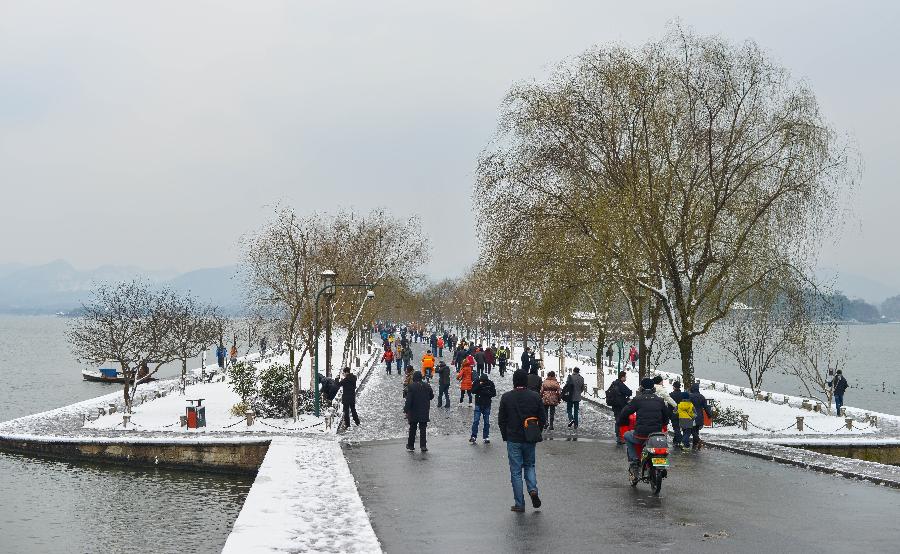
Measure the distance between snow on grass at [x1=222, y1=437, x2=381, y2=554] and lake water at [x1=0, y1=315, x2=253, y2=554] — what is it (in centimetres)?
330

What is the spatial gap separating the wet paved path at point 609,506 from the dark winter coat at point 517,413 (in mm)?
1084

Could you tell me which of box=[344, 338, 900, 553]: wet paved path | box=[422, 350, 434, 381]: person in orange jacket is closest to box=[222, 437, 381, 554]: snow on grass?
box=[344, 338, 900, 553]: wet paved path

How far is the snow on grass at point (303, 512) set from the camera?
10.8m

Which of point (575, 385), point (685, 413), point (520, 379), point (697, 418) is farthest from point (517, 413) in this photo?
point (575, 385)

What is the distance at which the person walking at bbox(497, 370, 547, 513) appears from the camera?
12711mm

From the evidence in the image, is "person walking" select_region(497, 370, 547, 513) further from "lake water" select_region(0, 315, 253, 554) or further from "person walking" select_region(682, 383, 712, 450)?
"person walking" select_region(682, 383, 712, 450)

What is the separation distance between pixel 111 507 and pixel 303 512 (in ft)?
42.3

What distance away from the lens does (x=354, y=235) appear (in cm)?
7119

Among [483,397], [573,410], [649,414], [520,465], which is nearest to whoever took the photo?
[520,465]

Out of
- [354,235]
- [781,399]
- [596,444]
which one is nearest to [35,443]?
[596,444]

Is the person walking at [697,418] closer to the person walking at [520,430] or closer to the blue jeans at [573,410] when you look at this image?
the blue jeans at [573,410]

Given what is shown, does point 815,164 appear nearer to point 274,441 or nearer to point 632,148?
point 632,148

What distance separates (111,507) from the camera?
23891 millimetres

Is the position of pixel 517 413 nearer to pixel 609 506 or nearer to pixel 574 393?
pixel 609 506
